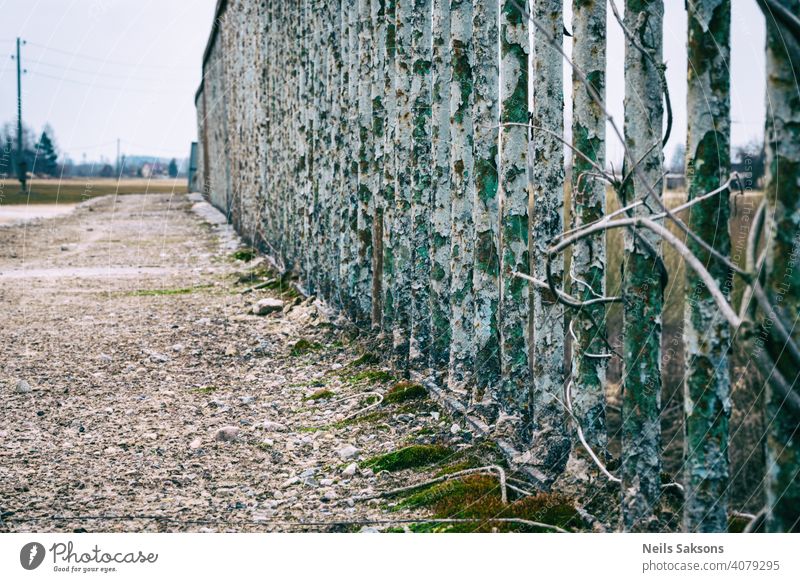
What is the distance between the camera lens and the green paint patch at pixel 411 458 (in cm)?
374

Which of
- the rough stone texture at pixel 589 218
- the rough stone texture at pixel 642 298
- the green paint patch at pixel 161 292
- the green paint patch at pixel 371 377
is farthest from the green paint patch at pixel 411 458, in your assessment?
the green paint patch at pixel 161 292

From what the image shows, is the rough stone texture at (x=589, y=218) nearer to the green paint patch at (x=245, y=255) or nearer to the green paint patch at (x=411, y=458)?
the green paint patch at (x=411, y=458)

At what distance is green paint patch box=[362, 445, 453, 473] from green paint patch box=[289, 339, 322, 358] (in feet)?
7.31

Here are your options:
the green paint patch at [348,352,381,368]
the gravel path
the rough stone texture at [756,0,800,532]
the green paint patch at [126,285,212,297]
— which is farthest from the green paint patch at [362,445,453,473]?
the green paint patch at [126,285,212,297]

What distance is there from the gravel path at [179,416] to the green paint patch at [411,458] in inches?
2.8

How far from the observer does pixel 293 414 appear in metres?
4.74

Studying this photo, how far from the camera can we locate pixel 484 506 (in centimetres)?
310

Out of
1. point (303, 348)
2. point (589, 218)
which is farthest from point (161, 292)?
point (589, 218)

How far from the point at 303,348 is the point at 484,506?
10.3ft

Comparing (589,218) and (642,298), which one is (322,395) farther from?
(642,298)

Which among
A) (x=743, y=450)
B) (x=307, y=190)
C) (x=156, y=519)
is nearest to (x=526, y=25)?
(x=156, y=519)

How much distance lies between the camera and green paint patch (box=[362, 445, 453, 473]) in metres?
3.74

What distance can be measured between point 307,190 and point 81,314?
2.22 m

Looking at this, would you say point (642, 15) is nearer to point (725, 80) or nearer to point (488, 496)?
point (725, 80)
